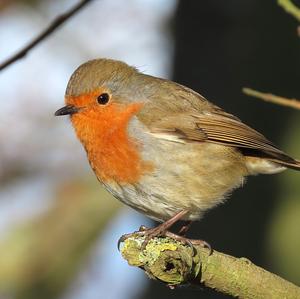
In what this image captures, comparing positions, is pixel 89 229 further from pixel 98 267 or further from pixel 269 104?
pixel 269 104

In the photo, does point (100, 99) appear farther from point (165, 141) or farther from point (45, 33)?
point (45, 33)

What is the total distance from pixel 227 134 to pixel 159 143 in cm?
53

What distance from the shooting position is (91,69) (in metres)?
4.38

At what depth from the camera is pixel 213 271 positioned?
3236 millimetres

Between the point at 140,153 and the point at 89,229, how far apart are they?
3.30 m

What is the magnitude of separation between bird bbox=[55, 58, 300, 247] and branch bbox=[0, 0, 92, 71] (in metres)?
0.66

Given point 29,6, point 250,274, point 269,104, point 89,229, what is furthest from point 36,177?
point 250,274

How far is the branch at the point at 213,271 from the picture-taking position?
3086mm

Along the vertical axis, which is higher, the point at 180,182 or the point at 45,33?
the point at 45,33

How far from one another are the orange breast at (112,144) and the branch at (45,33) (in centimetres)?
77

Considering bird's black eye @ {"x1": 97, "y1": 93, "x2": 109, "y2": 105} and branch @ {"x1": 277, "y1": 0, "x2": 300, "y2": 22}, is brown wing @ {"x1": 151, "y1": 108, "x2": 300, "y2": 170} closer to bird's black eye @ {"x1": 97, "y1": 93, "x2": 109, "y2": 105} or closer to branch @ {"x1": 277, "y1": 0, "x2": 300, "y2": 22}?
bird's black eye @ {"x1": 97, "y1": 93, "x2": 109, "y2": 105}

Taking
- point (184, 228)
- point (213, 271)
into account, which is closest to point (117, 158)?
point (184, 228)

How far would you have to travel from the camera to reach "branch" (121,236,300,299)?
3.09m

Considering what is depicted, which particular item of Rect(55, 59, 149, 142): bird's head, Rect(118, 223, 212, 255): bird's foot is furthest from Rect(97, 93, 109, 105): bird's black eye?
Rect(118, 223, 212, 255): bird's foot
